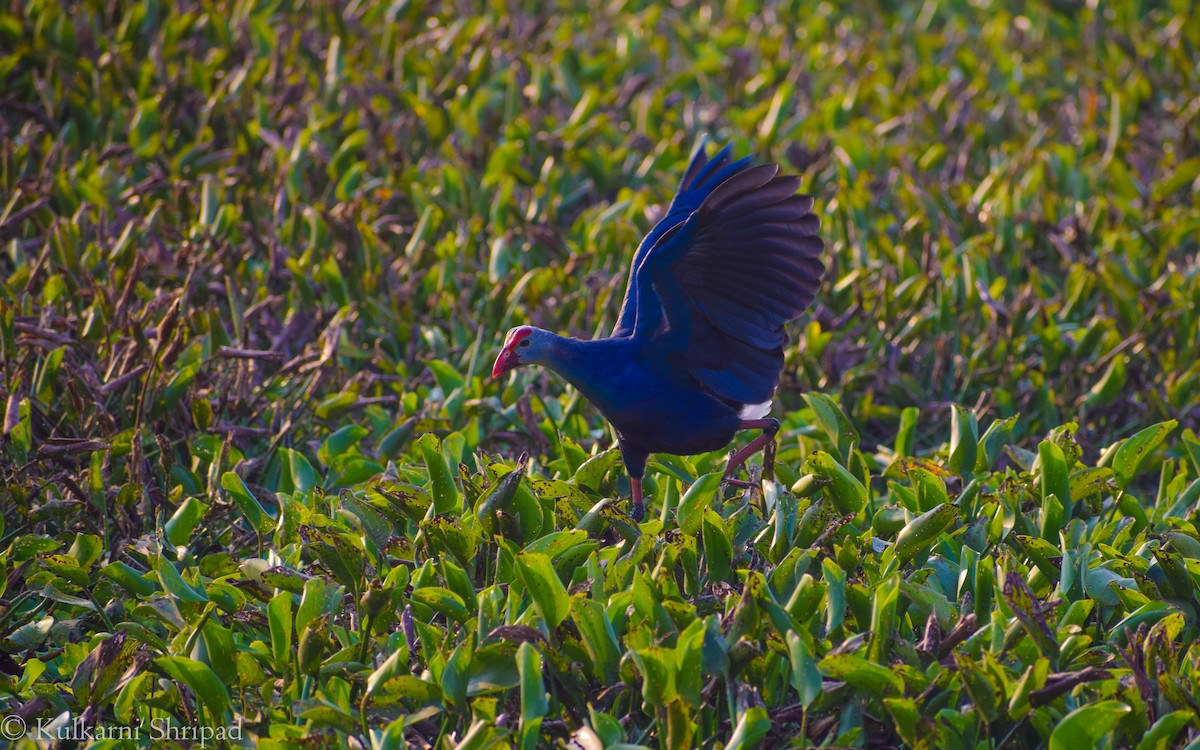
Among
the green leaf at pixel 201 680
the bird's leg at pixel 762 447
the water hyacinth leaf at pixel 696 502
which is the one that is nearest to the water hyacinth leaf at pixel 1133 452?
the bird's leg at pixel 762 447

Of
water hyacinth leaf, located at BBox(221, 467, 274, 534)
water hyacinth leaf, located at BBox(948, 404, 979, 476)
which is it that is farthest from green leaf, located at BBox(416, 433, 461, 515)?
water hyacinth leaf, located at BBox(948, 404, 979, 476)

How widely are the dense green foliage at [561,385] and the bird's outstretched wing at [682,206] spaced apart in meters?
0.42

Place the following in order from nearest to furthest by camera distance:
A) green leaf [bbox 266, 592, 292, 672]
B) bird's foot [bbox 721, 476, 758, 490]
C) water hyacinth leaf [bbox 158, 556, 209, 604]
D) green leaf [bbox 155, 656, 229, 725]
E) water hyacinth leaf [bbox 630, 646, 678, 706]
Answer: water hyacinth leaf [bbox 630, 646, 678, 706] < green leaf [bbox 155, 656, 229, 725] < green leaf [bbox 266, 592, 292, 672] < water hyacinth leaf [bbox 158, 556, 209, 604] < bird's foot [bbox 721, 476, 758, 490]

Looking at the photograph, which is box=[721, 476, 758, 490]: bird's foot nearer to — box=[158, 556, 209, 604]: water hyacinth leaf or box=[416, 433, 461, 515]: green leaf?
box=[416, 433, 461, 515]: green leaf

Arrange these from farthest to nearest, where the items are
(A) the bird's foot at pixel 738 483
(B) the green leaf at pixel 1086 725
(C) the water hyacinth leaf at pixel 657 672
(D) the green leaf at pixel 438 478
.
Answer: (A) the bird's foot at pixel 738 483
(D) the green leaf at pixel 438 478
(C) the water hyacinth leaf at pixel 657 672
(B) the green leaf at pixel 1086 725

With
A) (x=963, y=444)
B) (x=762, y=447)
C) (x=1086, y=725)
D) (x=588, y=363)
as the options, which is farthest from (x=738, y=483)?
(x=1086, y=725)

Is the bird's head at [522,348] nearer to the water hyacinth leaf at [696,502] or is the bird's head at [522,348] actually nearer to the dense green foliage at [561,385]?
the dense green foliage at [561,385]

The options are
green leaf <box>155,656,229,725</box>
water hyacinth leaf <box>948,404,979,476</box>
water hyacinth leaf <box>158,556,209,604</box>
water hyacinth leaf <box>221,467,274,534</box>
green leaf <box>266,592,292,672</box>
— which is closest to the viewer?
green leaf <box>155,656,229,725</box>

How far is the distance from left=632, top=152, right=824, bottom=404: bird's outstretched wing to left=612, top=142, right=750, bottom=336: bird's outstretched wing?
0.09 feet

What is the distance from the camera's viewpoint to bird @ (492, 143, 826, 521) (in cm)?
319

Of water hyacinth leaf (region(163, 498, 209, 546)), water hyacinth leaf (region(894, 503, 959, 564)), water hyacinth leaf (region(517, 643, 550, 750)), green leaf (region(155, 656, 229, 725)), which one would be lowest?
water hyacinth leaf (region(163, 498, 209, 546))

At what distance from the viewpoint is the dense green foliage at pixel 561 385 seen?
253 centimetres

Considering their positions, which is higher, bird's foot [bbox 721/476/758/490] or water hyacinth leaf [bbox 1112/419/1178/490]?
water hyacinth leaf [bbox 1112/419/1178/490]

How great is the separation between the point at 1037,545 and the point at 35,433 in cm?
272
